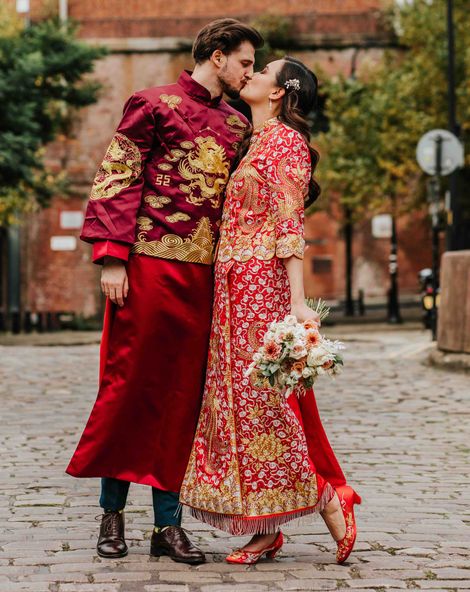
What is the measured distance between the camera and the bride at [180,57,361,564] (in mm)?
4559

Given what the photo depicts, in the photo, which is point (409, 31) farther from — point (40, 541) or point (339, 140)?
point (40, 541)

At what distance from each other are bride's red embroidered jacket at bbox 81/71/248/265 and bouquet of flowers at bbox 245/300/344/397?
518mm

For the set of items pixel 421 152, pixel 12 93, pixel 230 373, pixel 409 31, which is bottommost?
pixel 230 373

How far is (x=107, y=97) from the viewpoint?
33531mm

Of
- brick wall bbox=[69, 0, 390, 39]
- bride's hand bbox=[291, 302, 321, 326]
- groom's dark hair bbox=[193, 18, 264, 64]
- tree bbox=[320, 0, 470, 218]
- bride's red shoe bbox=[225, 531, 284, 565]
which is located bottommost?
bride's red shoe bbox=[225, 531, 284, 565]

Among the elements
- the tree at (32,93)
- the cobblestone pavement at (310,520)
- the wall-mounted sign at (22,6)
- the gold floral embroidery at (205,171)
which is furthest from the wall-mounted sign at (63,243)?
the gold floral embroidery at (205,171)

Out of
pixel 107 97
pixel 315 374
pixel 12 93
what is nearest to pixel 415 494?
pixel 315 374

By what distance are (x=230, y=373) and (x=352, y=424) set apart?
4576 mm

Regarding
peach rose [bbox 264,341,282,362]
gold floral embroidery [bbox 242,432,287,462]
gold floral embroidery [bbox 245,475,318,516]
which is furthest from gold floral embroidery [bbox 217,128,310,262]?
gold floral embroidery [bbox 245,475,318,516]

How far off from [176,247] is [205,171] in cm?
32

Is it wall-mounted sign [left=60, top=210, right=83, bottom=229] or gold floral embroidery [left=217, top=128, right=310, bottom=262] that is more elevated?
wall-mounted sign [left=60, top=210, right=83, bottom=229]

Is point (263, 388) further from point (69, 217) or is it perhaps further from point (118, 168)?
point (69, 217)

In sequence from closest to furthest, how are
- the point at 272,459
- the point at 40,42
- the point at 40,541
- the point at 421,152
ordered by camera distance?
1. the point at 272,459
2. the point at 40,541
3. the point at 421,152
4. the point at 40,42

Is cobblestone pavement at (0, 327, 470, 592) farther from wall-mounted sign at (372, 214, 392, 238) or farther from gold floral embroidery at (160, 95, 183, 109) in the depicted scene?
wall-mounted sign at (372, 214, 392, 238)
